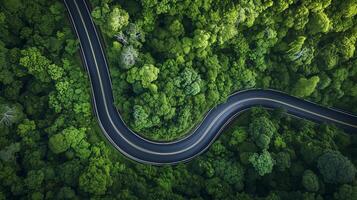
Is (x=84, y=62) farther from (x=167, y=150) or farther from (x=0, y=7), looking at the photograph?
(x=167, y=150)

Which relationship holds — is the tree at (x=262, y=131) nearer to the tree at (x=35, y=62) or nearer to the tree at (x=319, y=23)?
the tree at (x=319, y=23)

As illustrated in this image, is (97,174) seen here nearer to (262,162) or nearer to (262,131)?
(262,162)

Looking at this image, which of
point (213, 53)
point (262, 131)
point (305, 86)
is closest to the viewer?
point (262, 131)

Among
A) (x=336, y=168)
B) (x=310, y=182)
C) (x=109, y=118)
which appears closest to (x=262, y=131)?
(x=310, y=182)

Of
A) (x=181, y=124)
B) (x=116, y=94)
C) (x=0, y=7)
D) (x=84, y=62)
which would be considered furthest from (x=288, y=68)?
(x=0, y=7)

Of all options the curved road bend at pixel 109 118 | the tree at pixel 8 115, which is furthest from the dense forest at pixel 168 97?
the curved road bend at pixel 109 118

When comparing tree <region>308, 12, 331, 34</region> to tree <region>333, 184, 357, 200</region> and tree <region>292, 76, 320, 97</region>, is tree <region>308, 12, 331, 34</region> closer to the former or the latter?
tree <region>292, 76, 320, 97</region>
